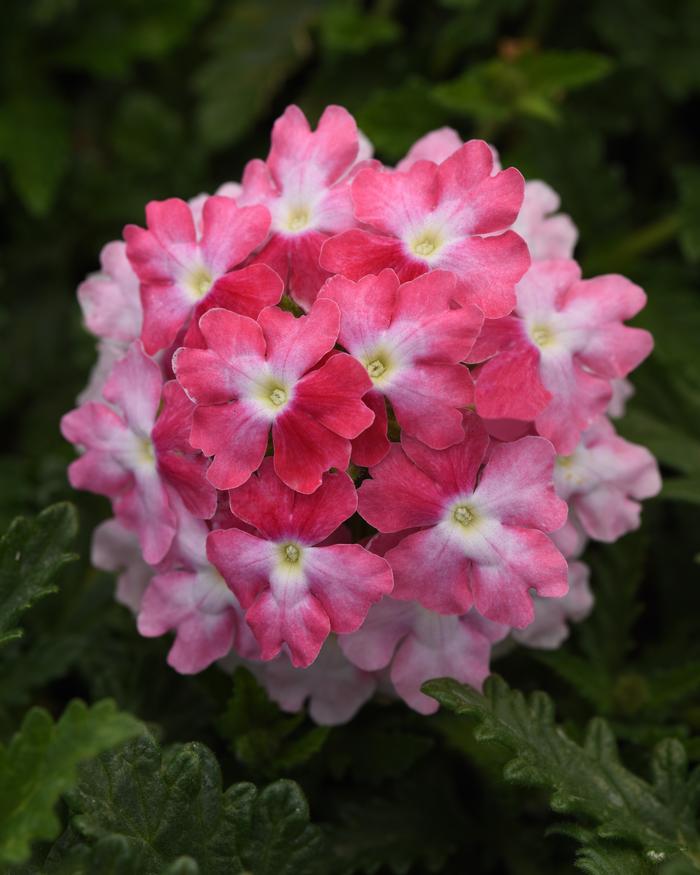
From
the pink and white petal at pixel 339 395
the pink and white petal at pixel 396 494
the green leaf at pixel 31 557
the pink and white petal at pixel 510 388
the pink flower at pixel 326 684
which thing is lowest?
the pink flower at pixel 326 684

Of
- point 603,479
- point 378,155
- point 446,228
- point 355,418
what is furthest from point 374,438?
point 378,155

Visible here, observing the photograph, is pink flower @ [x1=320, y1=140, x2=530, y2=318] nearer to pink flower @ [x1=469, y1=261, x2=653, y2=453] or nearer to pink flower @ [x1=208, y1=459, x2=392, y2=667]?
pink flower @ [x1=469, y1=261, x2=653, y2=453]

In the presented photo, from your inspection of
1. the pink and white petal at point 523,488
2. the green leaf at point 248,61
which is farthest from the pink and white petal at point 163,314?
the green leaf at point 248,61

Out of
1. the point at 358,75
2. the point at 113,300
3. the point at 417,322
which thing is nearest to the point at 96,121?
the point at 358,75

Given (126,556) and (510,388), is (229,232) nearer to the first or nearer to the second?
(510,388)

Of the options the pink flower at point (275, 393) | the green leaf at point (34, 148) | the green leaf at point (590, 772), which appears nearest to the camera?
the pink flower at point (275, 393)

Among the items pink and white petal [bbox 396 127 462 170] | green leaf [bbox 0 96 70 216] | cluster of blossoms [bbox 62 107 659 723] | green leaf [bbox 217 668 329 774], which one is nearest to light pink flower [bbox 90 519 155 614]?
cluster of blossoms [bbox 62 107 659 723]

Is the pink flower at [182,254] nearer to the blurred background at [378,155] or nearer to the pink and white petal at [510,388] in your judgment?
the pink and white petal at [510,388]
